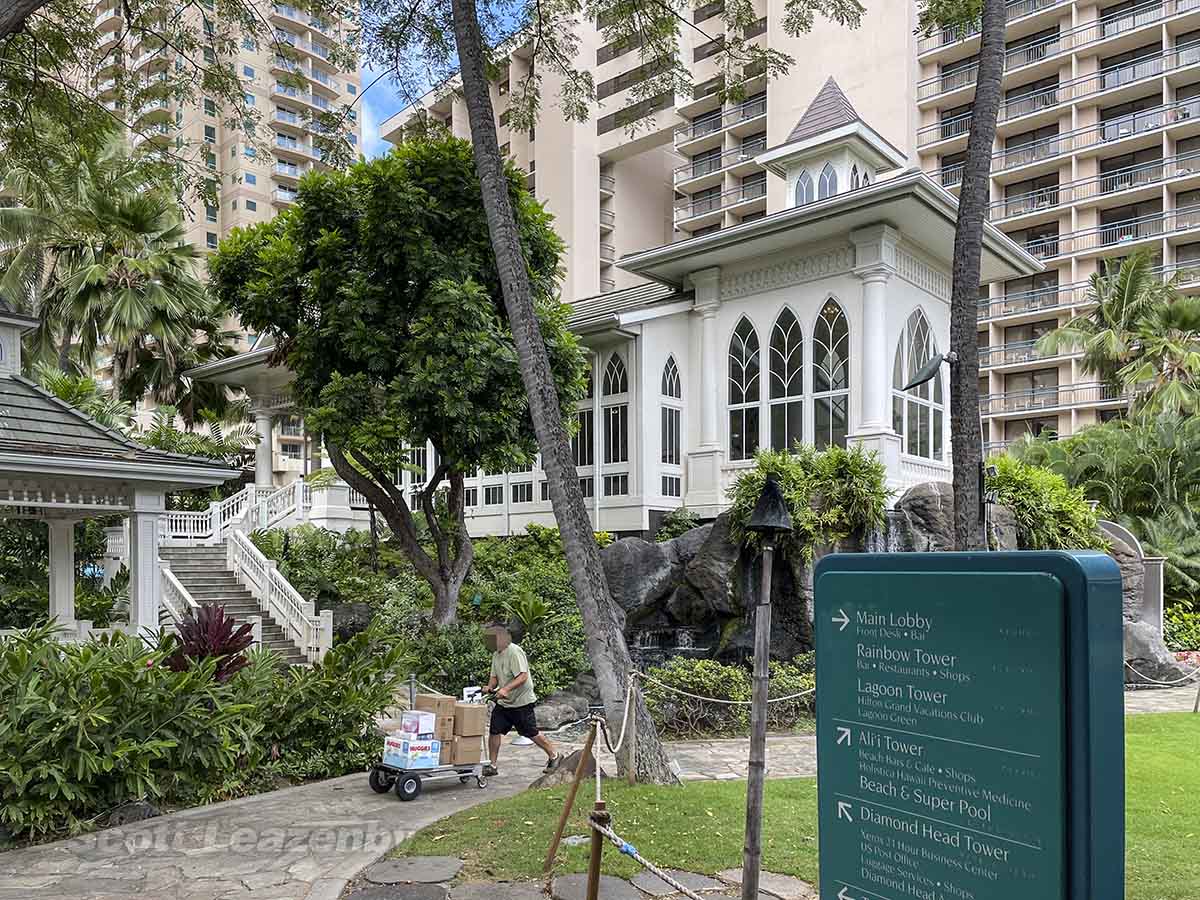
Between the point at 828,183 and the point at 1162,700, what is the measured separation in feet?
38.8

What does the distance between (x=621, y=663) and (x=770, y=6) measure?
4268cm

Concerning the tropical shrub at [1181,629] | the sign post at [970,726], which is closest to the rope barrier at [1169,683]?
the tropical shrub at [1181,629]

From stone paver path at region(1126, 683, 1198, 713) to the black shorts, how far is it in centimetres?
919

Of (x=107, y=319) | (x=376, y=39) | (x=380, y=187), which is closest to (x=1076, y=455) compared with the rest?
(x=380, y=187)

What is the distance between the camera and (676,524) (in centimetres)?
1945

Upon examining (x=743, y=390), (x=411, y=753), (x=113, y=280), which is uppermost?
(x=113, y=280)

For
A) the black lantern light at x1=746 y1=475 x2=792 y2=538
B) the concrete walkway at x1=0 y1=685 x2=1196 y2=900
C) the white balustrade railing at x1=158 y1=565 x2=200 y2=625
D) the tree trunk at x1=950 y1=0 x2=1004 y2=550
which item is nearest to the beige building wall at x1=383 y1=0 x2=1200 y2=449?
the white balustrade railing at x1=158 y1=565 x2=200 y2=625

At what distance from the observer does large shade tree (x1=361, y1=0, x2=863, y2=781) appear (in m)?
9.32

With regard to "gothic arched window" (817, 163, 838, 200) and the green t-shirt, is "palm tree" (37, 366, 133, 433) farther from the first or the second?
"gothic arched window" (817, 163, 838, 200)

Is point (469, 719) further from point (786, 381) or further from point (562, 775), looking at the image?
point (786, 381)

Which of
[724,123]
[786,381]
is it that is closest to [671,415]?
[786,381]

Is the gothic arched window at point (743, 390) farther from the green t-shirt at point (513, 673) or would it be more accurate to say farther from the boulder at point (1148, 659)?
the green t-shirt at point (513, 673)

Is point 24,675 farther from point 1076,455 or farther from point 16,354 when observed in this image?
point 1076,455

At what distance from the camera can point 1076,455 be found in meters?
24.7
